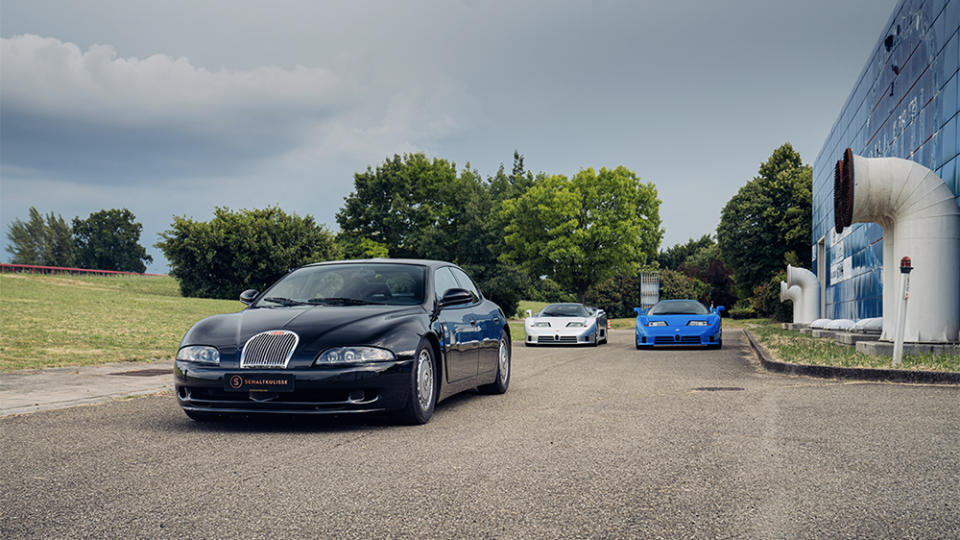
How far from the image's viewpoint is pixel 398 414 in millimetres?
6227

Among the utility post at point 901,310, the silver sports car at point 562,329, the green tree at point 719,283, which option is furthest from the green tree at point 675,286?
the utility post at point 901,310

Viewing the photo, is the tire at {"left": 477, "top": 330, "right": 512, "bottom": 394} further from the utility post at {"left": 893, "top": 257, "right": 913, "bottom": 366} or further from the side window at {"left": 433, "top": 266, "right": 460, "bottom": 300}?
the utility post at {"left": 893, "top": 257, "right": 913, "bottom": 366}

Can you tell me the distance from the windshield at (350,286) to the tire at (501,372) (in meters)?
1.74

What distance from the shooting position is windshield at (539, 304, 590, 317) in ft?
70.0

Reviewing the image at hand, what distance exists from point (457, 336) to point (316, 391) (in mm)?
1830

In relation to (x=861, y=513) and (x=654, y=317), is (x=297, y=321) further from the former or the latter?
(x=654, y=317)

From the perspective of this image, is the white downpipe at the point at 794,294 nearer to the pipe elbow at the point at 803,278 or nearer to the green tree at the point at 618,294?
the pipe elbow at the point at 803,278

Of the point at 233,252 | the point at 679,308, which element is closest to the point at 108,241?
the point at 233,252

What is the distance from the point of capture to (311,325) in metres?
6.25

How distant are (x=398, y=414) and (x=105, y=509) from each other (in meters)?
2.75

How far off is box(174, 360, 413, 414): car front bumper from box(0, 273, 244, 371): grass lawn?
675 centimetres

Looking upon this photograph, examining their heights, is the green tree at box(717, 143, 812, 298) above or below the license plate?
above

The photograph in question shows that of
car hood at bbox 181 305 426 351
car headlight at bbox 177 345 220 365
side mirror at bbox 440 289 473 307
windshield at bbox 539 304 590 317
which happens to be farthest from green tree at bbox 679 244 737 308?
car headlight at bbox 177 345 220 365

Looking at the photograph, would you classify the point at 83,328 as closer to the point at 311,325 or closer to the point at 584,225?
the point at 311,325
